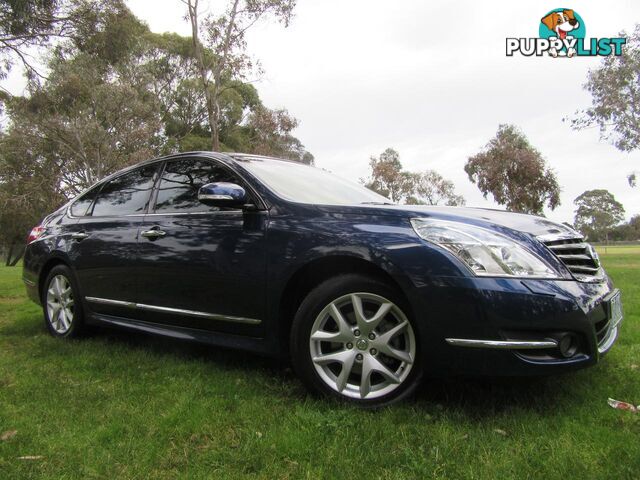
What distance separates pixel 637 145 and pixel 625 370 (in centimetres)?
2354

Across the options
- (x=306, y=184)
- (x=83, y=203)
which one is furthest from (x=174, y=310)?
(x=83, y=203)

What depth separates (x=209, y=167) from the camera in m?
3.41

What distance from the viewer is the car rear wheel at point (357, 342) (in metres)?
2.44

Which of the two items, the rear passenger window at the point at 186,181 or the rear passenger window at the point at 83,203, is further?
the rear passenger window at the point at 83,203

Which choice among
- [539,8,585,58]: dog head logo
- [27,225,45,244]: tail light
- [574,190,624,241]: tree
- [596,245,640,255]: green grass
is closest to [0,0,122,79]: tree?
[27,225,45,244]: tail light

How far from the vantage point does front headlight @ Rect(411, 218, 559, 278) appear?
228 centimetres

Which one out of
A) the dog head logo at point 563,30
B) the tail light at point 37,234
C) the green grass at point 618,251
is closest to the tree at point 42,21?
the tail light at point 37,234

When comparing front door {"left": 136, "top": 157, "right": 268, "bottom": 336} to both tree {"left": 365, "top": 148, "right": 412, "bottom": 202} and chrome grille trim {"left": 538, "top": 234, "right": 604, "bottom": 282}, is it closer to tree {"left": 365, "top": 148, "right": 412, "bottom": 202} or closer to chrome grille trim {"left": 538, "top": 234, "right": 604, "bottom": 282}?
chrome grille trim {"left": 538, "top": 234, "right": 604, "bottom": 282}

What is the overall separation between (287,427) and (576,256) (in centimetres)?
169

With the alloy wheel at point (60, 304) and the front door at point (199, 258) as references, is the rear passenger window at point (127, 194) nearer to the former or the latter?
the front door at point (199, 258)

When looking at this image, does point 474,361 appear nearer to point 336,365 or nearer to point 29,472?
point 336,365

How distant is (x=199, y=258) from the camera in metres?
3.08

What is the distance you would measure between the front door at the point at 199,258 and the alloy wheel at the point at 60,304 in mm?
1100

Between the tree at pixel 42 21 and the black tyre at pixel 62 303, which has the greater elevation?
the tree at pixel 42 21
